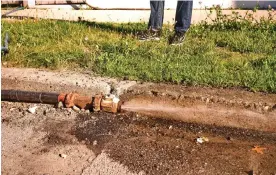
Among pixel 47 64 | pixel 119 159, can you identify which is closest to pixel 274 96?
pixel 119 159

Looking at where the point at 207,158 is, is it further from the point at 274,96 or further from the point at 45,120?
the point at 45,120

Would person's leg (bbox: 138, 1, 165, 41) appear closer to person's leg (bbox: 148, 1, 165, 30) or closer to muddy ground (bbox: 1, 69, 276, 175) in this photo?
person's leg (bbox: 148, 1, 165, 30)

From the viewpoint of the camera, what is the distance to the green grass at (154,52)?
12.3ft

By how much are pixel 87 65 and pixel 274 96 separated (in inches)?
73.7

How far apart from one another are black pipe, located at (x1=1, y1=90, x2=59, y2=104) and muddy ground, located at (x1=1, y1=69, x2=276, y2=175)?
0.18 feet

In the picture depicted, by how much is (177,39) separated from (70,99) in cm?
176

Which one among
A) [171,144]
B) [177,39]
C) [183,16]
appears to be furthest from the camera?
[183,16]

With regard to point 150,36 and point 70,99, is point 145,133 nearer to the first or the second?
point 70,99

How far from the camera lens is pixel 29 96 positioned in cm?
353

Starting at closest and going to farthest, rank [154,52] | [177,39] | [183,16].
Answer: [154,52] → [177,39] → [183,16]

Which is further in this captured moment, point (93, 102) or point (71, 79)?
point (71, 79)

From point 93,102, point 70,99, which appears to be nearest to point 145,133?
point 93,102

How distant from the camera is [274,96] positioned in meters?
3.46

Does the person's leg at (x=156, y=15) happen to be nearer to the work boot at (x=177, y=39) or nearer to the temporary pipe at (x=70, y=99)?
the work boot at (x=177, y=39)
